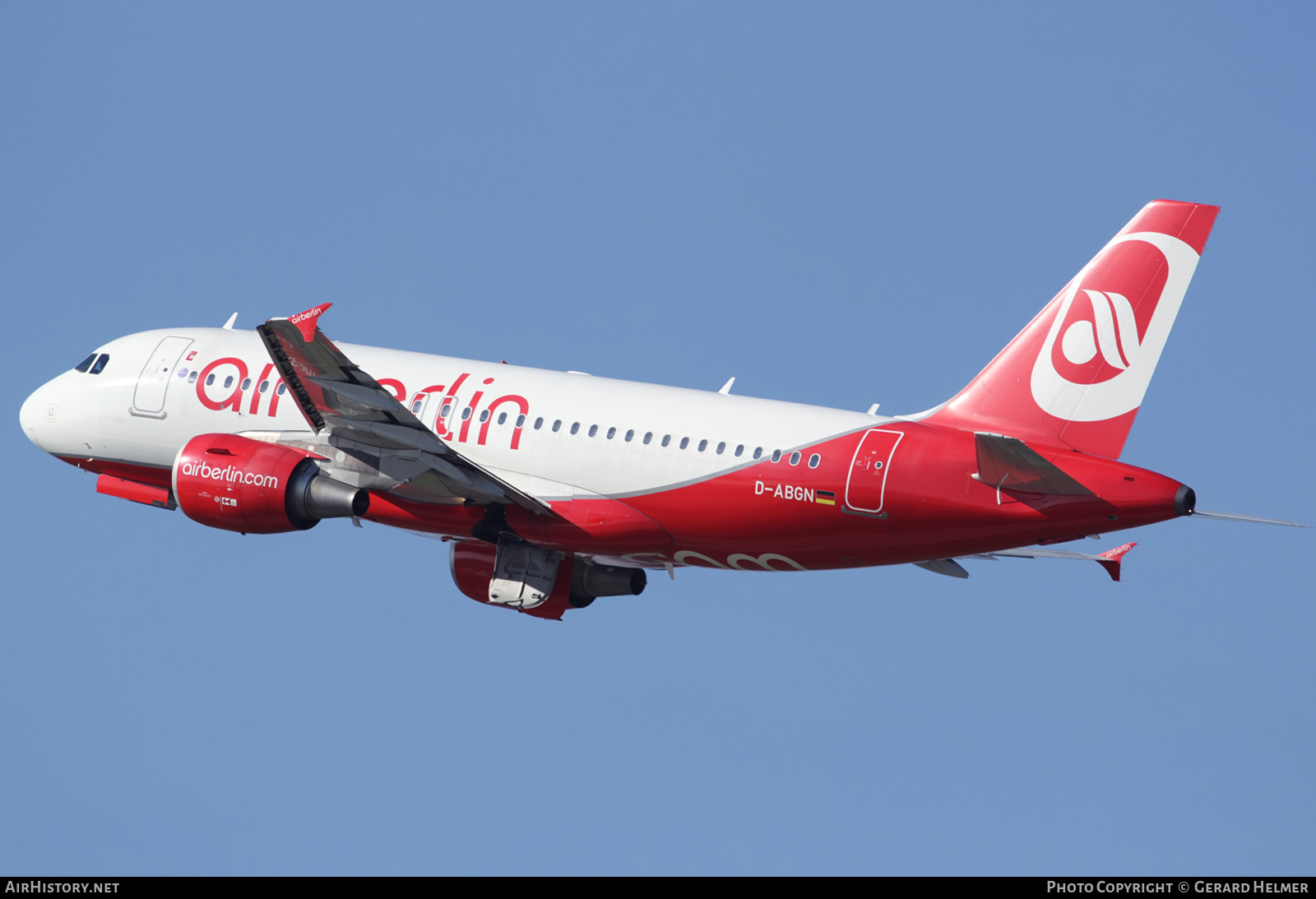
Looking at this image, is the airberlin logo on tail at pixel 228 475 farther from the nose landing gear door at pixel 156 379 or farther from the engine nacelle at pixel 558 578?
the engine nacelle at pixel 558 578

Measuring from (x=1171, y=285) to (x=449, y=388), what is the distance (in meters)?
16.1

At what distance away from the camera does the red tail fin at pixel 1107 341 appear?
33.0 meters

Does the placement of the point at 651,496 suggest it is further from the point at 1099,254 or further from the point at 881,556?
the point at 1099,254

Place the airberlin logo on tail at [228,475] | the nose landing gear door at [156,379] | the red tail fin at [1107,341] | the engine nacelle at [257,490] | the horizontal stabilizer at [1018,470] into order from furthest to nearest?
the nose landing gear door at [156,379] < the airberlin logo on tail at [228,475] < the engine nacelle at [257,490] < the red tail fin at [1107,341] < the horizontal stabilizer at [1018,470]

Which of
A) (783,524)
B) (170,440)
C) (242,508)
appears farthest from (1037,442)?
(170,440)

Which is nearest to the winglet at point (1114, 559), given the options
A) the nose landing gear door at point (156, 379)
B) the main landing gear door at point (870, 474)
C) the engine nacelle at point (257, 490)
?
the main landing gear door at point (870, 474)

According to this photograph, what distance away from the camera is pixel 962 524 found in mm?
33188

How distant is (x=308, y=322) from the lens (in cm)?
3294

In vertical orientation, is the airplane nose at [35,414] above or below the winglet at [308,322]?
above

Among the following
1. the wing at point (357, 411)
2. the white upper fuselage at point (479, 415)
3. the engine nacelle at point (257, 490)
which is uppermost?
the white upper fuselage at point (479, 415)

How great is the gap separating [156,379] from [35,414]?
14.9 feet

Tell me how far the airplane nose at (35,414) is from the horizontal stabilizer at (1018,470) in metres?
24.2

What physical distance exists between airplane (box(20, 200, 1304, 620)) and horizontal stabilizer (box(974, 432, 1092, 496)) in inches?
1.8

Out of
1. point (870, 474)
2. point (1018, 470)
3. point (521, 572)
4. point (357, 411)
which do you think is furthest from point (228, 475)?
point (1018, 470)
